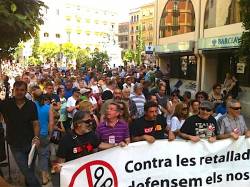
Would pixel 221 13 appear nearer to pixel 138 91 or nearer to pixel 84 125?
pixel 138 91

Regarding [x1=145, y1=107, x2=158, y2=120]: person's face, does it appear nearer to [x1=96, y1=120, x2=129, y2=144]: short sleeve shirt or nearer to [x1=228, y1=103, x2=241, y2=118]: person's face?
[x1=96, y1=120, x2=129, y2=144]: short sleeve shirt

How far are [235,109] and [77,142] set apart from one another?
2.54 meters

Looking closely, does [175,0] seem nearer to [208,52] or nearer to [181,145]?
[208,52]

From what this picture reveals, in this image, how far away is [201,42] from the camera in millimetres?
22734

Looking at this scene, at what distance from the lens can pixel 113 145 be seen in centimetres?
586

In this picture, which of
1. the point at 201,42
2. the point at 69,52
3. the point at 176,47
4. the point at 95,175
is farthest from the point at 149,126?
the point at 69,52

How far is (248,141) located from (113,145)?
6.12 ft

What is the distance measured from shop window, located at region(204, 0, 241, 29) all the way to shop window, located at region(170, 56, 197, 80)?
11.1 feet

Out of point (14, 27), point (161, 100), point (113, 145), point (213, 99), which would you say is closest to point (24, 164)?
point (113, 145)

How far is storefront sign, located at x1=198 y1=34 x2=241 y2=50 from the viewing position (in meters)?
17.9

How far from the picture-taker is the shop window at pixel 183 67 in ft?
86.7

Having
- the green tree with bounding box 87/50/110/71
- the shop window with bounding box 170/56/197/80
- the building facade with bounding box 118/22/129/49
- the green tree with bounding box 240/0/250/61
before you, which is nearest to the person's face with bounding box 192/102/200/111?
the green tree with bounding box 240/0/250/61

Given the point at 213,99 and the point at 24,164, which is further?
the point at 213,99

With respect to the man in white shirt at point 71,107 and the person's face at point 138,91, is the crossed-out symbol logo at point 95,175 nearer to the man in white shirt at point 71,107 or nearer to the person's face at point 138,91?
the man in white shirt at point 71,107
